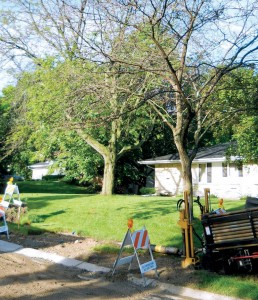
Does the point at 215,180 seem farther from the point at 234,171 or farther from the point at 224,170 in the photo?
the point at 234,171

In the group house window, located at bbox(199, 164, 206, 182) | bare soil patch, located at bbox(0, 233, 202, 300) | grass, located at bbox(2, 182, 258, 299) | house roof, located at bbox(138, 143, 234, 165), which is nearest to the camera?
bare soil patch, located at bbox(0, 233, 202, 300)

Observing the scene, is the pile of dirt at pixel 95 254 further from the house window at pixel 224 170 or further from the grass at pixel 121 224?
the house window at pixel 224 170

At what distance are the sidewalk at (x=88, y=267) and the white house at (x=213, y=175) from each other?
17.8m

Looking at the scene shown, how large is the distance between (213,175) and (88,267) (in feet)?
71.9

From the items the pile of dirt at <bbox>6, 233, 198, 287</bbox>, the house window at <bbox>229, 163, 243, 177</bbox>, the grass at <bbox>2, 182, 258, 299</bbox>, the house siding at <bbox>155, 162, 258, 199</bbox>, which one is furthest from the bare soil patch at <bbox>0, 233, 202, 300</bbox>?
the house window at <bbox>229, 163, 243, 177</bbox>

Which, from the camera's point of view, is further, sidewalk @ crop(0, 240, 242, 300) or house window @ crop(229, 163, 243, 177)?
house window @ crop(229, 163, 243, 177)

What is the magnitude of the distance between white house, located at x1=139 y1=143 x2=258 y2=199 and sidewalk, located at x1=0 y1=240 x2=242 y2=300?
17.8 meters

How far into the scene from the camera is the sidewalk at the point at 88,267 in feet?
22.0

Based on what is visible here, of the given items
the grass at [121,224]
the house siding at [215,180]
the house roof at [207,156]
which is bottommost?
Answer: the grass at [121,224]

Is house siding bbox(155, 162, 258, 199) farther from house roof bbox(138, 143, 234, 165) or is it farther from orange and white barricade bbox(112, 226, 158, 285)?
orange and white barricade bbox(112, 226, 158, 285)

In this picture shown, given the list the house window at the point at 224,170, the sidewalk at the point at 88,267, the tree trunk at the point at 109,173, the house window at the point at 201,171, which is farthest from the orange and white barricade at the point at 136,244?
the house window at the point at 201,171

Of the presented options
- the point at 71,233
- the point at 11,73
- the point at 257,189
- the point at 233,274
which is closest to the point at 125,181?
the point at 257,189

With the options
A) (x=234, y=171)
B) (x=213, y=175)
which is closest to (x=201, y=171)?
(x=213, y=175)

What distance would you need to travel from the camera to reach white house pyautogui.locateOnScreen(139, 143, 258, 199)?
27016mm
